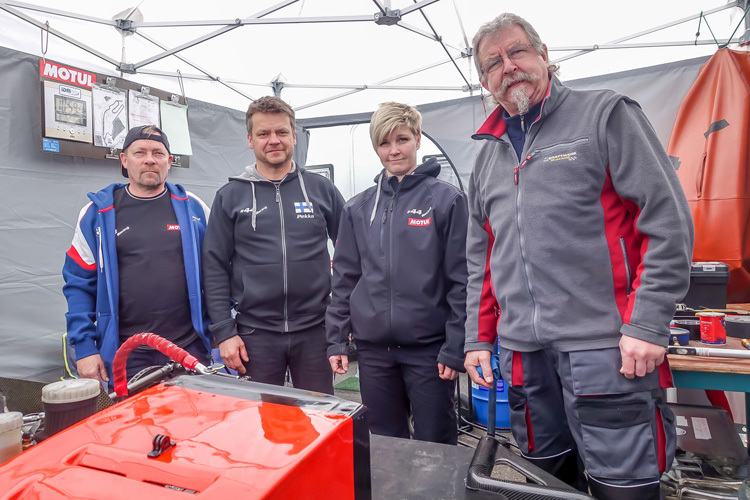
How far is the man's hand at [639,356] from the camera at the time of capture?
1.02 meters

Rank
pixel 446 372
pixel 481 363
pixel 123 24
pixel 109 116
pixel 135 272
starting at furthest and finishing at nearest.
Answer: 1. pixel 123 24
2. pixel 109 116
3. pixel 135 272
4. pixel 446 372
5. pixel 481 363

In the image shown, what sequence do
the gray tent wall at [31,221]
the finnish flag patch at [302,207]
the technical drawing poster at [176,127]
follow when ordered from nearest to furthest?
the finnish flag patch at [302,207]
the gray tent wall at [31,221]
the technical drawing poster at [176,127]

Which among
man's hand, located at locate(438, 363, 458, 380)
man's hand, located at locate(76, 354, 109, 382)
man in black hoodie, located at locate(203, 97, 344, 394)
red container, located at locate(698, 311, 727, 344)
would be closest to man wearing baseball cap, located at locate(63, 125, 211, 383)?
man's hand, located at locate(76, 354, 109, 382)

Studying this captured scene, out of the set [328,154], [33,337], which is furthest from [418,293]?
[328,154]

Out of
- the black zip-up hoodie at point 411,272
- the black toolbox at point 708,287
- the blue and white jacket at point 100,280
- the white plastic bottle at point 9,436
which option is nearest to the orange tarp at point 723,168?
the black toolbox at point 708,287

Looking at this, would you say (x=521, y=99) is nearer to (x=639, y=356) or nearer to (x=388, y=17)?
(x=639, y=356)

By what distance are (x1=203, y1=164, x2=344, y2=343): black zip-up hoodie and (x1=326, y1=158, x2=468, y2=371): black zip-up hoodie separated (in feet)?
0.69

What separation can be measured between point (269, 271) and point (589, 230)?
4.15 ft

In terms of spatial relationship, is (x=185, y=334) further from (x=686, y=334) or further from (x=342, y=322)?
(x=686, y=334)

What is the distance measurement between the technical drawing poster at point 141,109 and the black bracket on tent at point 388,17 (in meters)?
1.81

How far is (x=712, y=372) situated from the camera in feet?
4.61

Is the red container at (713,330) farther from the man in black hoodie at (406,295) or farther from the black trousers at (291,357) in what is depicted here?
the black trousers at (291,357)

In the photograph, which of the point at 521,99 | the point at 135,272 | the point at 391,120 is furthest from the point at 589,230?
the point at 135,272

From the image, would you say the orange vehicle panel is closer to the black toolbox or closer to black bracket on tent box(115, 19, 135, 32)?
the black toolbox
